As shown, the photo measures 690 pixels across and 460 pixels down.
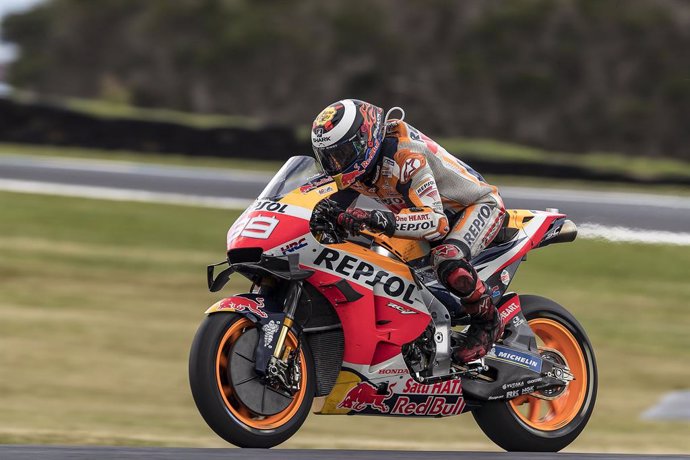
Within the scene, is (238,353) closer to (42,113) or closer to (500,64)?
(42,113)

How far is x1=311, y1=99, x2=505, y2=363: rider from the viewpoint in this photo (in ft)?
17.9

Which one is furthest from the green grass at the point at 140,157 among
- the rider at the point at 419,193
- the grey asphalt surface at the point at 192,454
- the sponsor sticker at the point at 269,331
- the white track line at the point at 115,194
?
the grey asphalt surface at the point at 192,454

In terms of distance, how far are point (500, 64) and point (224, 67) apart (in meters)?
6.22

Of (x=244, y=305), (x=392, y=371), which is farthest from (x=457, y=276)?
(x=244, y=305)

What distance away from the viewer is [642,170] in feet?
65.1

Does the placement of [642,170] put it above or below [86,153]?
above

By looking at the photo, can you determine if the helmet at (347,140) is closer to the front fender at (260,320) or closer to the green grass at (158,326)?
the front fender at (260,320)

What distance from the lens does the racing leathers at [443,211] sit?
552 centimetres

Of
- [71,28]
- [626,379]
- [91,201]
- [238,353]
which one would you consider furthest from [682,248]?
[71,28]

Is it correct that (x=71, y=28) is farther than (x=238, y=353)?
Yes

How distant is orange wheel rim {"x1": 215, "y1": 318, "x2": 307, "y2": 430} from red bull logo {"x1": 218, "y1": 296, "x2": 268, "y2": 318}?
0.21 ft

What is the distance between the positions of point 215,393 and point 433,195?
138 centimetres

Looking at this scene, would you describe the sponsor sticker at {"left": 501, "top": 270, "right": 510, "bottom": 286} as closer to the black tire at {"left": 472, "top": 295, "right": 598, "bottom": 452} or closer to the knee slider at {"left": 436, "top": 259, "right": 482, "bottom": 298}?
the black tire at {"left": 472, "top": 295, "right": 598, "bottom": 452}

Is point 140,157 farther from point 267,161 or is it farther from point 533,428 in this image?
point 533,428
